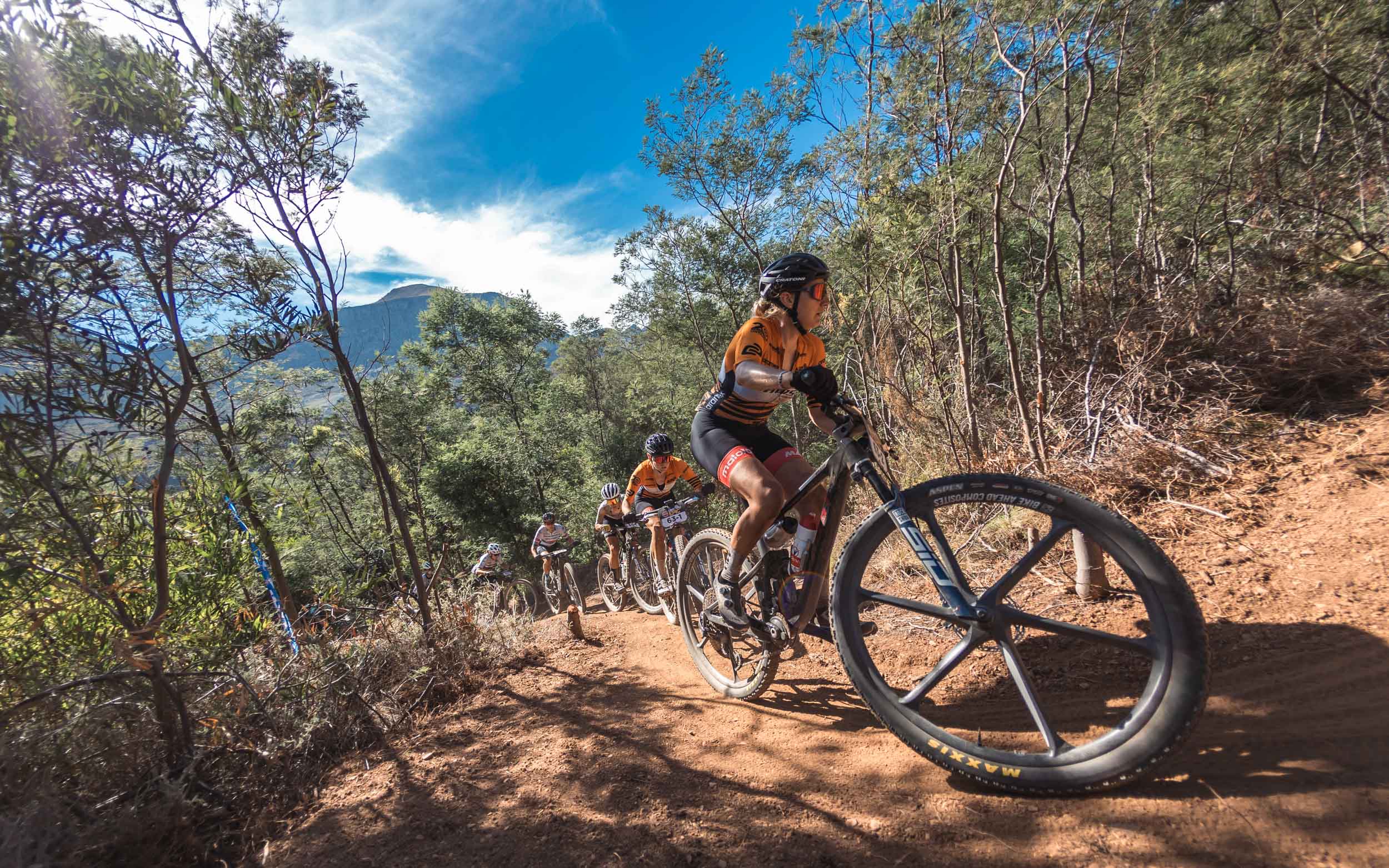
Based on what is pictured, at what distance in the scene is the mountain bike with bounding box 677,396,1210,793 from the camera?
155 centimetres

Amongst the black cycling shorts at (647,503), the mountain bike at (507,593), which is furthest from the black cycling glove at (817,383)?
the black cycling shorts at (647,503)

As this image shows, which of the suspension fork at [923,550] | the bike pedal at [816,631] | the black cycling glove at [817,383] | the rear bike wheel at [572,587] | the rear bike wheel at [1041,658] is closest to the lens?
the rear bike wheel at [1041,658]

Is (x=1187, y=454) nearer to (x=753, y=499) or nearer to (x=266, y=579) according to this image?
(x=753, y=499)

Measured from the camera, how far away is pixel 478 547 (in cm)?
2088

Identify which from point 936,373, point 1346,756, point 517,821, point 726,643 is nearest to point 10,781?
point 517,821

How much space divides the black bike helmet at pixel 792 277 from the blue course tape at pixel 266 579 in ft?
13.1

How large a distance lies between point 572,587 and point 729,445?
8606 mm

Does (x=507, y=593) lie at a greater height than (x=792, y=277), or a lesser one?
lesser

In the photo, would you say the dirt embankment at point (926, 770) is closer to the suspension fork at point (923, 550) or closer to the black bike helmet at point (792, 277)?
the suspension fork at point (923, 550)

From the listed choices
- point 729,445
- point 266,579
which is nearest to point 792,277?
point 729,445

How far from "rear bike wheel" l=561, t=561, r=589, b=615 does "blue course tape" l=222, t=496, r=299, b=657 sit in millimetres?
6412

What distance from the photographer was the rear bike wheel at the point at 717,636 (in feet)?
9.86

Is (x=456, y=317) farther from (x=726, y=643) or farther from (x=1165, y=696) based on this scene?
(x=1165, y=696)

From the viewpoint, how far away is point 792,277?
2760 millimetres
